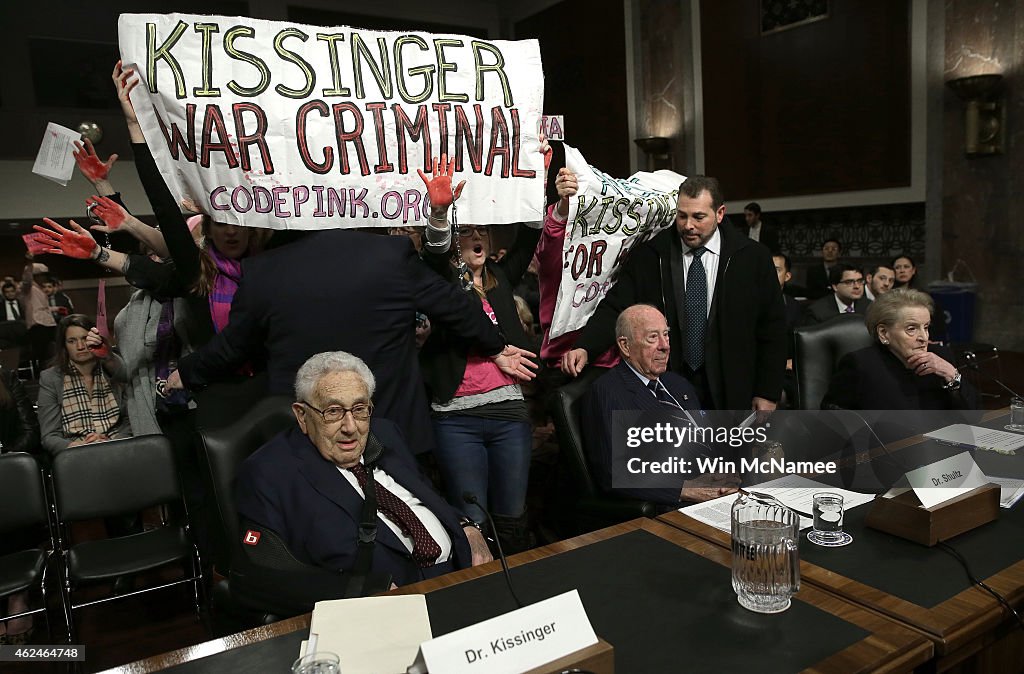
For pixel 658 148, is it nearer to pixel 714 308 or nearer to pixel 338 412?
pixel 714 308

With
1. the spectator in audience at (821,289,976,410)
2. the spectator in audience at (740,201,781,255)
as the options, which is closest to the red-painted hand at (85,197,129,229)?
the spectator in audience at (821,289,976,410)

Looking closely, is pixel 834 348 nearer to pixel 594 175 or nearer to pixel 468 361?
pixel 594 175

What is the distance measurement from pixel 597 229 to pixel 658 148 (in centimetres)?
816

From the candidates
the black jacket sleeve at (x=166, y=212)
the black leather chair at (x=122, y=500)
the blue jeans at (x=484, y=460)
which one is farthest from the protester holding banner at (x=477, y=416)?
the black leather chair at (x=122, y=500)

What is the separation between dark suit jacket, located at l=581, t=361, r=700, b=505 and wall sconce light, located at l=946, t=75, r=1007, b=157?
251 inches

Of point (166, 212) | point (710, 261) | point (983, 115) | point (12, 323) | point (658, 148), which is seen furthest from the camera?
point (658, 148)

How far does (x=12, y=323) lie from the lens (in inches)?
271

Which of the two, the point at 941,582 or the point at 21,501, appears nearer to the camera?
the point at 941,582

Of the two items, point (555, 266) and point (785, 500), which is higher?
point (555, 266)

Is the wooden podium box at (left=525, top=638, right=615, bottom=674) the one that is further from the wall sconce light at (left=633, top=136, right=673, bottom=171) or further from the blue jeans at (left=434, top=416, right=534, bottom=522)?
the wall sconce light at (left=633, top=136, right=673, bottom=171)

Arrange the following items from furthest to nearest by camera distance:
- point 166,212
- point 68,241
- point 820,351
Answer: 1. point 820,351
2. point 68,241
3. point 166,212

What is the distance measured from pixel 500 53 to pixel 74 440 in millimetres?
2789

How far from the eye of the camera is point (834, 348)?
3.24 meters

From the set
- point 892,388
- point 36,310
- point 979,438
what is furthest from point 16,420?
point 36,310
